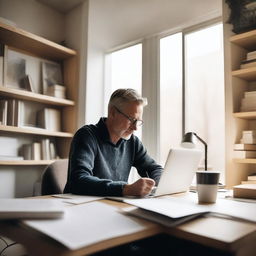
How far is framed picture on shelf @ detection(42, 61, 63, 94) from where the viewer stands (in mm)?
2901

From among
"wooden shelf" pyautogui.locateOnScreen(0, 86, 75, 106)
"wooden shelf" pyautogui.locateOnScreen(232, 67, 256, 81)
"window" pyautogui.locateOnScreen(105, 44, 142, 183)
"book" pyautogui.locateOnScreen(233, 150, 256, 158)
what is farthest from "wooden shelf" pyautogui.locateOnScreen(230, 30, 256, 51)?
"wooden shelf" pyautogui.locateOnScreen(0, 86, 75, 106)

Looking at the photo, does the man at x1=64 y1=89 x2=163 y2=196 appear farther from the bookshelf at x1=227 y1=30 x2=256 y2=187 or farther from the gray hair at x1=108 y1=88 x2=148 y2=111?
the bookshelf at x1=227 y1=30 x2=256 y2=187

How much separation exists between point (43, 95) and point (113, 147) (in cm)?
122

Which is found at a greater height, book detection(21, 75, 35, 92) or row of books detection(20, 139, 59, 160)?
book detection(21, 75, 35, 92)

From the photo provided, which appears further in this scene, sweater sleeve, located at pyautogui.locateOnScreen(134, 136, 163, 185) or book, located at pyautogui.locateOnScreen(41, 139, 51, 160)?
book, located at pyautogui.locateOnScreen(41, 139, 51, 160)

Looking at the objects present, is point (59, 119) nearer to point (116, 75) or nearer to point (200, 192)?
point (116, 75)

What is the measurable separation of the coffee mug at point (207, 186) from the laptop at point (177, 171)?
Result: 13 cm

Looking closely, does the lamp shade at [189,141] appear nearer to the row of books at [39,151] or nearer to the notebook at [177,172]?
the notebook at [177,172]

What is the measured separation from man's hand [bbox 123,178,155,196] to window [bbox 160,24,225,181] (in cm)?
142

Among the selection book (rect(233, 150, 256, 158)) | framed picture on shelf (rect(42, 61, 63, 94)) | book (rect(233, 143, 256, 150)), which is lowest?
book (rect(233, 150, 256, 158))

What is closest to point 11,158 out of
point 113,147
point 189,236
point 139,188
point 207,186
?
point 113,147

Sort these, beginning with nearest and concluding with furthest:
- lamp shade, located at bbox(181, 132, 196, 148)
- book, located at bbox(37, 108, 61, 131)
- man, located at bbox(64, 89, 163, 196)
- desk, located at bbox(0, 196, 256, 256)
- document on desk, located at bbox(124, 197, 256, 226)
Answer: desk, located at bbox(0, 196, 256, 256), document on desk, located at bbox(124, 197, 256, 226), man, located at bbox(64, 89, 163, 196), lamp shade, located at bbox(181, 132, 196, 148), book, located at bbox(37, 108, 61, 131)

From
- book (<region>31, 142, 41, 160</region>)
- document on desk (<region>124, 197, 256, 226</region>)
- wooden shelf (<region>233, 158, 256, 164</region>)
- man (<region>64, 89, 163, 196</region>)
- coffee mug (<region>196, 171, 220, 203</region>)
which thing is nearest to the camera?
document on desk (<region>124, 197, 256, 226</region>)

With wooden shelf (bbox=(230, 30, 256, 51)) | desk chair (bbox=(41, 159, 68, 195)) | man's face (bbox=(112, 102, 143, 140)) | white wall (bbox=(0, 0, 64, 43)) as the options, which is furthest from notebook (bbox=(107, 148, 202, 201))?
white wall (bbox=(0, 0, 64, 43))
